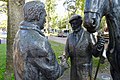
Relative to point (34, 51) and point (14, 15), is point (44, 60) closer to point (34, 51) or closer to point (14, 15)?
point (34, 51)

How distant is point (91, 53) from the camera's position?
9.62ft

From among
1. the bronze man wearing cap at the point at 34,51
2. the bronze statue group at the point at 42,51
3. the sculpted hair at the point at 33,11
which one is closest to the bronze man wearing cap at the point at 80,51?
the bronze statue group at the point at 42,51

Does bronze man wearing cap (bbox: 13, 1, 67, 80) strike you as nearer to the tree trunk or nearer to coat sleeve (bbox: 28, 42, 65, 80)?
coat sleeve (bbox: 28, 42, 65, 80)

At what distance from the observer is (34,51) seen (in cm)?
262

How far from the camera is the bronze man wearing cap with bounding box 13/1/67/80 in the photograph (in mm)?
2639

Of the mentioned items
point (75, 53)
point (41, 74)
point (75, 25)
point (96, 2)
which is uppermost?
point (96, 2)

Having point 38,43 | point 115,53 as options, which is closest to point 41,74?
point 38,43

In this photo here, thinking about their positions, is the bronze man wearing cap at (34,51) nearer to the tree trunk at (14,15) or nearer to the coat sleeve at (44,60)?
the coat sleeve at (44,60)

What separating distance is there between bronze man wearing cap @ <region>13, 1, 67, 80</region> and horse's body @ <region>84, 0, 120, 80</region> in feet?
1.81

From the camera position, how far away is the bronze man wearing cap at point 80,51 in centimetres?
292

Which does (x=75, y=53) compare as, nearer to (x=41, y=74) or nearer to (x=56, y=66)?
(x=56, y=66)

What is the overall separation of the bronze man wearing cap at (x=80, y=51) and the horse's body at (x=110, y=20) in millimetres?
239

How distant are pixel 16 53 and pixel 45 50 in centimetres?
36

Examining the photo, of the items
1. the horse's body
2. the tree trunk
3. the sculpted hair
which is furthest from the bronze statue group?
the tree trunk
